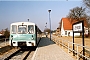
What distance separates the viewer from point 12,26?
19859mm

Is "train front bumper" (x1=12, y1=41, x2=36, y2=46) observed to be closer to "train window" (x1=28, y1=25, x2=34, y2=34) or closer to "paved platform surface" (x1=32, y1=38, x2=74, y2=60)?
"train window" (x1=28, y1=25, x2=34, y2=34)

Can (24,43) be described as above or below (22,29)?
below

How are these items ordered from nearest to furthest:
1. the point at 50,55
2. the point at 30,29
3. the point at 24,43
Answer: the point at 50,55
the point at 24,43
the point at 30,29

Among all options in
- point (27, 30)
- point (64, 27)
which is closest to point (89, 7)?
point (27, 30)

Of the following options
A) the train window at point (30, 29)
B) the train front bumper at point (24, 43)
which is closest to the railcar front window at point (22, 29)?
the train window at point (30, 29)

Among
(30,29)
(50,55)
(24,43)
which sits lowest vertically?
(50,55)

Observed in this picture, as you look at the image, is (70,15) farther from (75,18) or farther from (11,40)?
(11,40)

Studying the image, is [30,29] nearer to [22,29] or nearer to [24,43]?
[22,29]

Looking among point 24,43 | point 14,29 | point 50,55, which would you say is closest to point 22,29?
point 14,29

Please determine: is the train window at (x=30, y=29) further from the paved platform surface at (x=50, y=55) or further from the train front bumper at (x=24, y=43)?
the paved platform surface at (x=50, y=55)

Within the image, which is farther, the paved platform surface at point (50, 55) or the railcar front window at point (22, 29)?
the railcar front window at point (22, 29)

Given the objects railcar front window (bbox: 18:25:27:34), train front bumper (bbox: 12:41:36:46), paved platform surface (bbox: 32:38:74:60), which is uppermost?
railcar front window (bbox: 18:25:27:34)

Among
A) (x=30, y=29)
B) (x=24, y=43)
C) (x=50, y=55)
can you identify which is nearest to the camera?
(x=50, y=55)

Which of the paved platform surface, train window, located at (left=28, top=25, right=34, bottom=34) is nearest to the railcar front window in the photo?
train window, located at (left=28, top=25, right=34, bottom=34)
